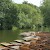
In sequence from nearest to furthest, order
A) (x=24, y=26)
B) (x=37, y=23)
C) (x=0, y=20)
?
1. (x=0, y=20)
2. (x=24, y=26)
3. (x=37, y=23)

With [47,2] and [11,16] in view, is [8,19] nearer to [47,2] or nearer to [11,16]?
[11,16]

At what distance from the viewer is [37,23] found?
6469 cm

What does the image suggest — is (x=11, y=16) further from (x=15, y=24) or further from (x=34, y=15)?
(x=34, y=15)

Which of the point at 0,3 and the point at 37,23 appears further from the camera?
the point at 37,23

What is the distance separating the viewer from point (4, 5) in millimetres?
52594

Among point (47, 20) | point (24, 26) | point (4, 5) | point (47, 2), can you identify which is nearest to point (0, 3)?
point (4, 5)

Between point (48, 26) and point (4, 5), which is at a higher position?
point (4, 5)

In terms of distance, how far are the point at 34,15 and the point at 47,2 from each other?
6.42 m

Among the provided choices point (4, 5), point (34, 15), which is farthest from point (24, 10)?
point (4, 5)

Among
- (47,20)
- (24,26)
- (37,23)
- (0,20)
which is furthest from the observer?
(37,23)

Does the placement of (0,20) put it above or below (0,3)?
below

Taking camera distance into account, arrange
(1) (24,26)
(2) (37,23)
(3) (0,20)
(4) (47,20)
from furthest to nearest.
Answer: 1. (2) (37,23)
2. (4) (47,20)
3. (1) (24,26)
4. (3) (0,20)

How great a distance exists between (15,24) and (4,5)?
5.29 meters

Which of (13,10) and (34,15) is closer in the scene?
(13,10)
